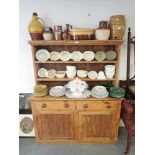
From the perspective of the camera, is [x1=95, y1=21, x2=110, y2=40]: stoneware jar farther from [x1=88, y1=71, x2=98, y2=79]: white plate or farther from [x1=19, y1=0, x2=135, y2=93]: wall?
[x1=88, y1=71, x2=98, y2=79]: white plate

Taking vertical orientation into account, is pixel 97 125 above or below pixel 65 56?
below

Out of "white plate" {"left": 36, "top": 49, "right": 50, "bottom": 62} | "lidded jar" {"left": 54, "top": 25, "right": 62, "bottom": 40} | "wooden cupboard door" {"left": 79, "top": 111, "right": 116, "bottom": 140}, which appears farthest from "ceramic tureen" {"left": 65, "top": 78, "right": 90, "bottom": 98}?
"lidded jar" {"left": 54, "top": 25, "right": 62, "bottom": 40}

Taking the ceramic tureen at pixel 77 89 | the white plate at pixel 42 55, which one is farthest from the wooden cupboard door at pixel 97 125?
the white plate at pixel 42 55

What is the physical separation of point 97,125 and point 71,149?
1.60ft

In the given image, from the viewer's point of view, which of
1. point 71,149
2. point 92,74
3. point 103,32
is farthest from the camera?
point 92,74

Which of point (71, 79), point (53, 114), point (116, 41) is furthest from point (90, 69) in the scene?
point (53, 114)

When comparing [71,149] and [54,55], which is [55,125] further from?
[54,55]

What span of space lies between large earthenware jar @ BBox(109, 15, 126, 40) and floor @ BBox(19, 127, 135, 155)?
4.96 feet

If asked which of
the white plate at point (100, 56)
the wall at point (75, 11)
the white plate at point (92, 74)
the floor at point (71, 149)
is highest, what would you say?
the wall at point (75, 11)

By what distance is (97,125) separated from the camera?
232 cm

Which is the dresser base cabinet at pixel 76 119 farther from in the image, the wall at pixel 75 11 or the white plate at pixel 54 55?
the wall at pixel 75 11

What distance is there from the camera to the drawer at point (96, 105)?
2248 mm

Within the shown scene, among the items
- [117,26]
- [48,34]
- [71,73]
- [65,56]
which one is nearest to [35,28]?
[48,34]
